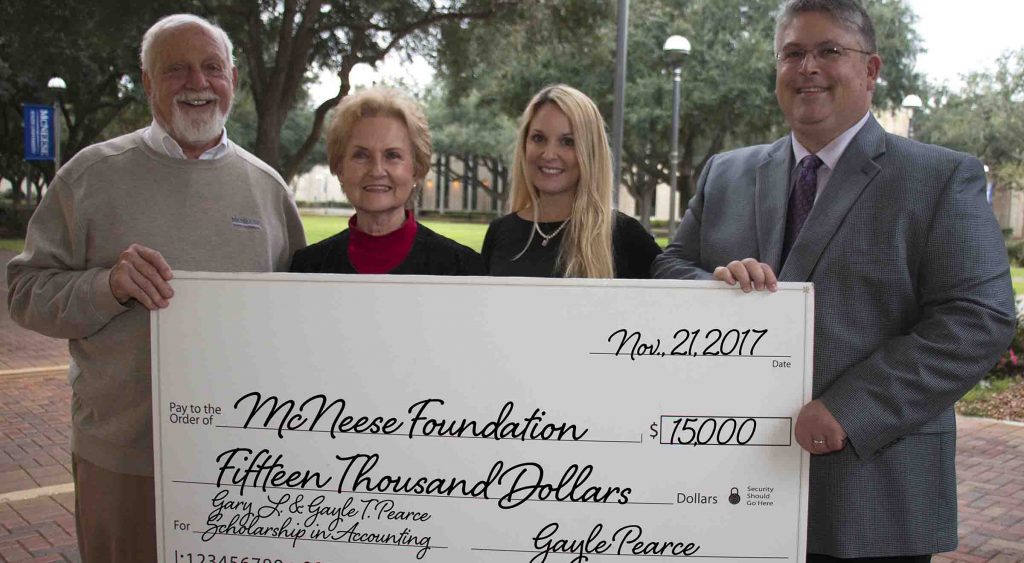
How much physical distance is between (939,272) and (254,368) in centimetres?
→ 181

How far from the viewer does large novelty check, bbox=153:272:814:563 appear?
2252 millimetres

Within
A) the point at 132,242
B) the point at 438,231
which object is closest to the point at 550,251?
the point at 132,242

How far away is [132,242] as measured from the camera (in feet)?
8.77

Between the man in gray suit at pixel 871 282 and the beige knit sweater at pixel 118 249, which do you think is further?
the beige knit sweater at pixel 118 249

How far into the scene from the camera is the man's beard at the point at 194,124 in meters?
2.80

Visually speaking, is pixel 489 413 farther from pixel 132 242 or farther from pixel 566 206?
pixel 132 242

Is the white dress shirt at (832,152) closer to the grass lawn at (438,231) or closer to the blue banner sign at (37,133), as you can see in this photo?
the blue banner sign at (37,133)

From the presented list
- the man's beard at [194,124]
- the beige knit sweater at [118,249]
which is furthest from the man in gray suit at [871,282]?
the man's beard at [194,124]

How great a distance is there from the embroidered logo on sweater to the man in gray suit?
143 cm

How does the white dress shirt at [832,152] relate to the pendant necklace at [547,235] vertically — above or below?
above

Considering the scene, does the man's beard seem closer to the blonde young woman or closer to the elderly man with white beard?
the elderly man with white beard

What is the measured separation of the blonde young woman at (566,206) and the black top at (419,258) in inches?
12.0
